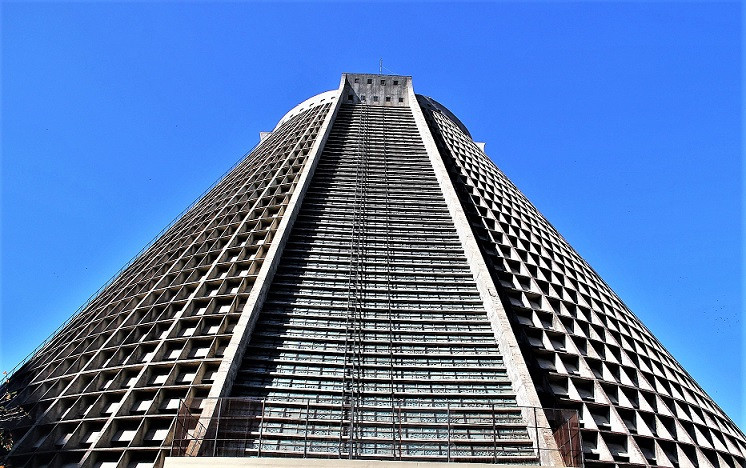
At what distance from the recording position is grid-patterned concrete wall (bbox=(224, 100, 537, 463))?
11.4 meters

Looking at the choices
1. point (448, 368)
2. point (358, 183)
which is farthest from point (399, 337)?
point (358, 183)

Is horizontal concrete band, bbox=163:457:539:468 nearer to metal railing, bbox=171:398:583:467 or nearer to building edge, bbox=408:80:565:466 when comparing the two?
metal railing, bbox=171:398:583:467

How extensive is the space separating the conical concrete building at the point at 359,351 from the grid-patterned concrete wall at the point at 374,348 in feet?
0.17

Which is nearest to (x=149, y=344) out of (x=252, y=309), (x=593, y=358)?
(x=252, y=309)

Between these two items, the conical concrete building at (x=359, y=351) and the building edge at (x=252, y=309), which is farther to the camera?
the building edge at (x=252, y=309)

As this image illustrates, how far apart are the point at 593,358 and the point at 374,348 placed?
6.19 m

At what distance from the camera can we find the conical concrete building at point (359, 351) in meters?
11.6

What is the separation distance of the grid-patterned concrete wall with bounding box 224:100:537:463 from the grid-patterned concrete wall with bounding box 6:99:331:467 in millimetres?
1343

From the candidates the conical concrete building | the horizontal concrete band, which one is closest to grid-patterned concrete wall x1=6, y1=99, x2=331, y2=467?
the conical concrete building

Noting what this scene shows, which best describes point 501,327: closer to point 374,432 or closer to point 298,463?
point 374,432

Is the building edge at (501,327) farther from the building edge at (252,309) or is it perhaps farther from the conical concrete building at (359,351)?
the building edge at (252,309)

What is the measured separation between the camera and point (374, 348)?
563 inches

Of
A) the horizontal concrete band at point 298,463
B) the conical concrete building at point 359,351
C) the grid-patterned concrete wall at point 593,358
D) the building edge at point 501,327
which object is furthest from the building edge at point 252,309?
the grid-patterned concrete wall at point 593,358

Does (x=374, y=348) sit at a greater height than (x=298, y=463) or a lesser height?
greater
